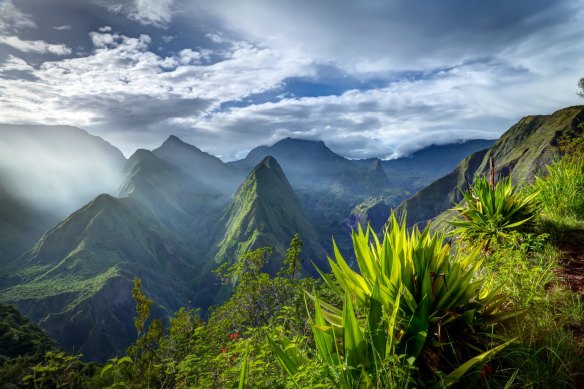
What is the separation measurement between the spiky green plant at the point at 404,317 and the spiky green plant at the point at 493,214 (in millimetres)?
3412

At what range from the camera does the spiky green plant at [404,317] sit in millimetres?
2688

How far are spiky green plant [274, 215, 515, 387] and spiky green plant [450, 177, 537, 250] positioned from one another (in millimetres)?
3412

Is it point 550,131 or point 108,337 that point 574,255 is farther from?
point 550,131

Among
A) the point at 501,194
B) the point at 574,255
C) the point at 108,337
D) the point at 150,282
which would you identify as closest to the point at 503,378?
the point at 574,255

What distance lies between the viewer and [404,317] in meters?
3.14

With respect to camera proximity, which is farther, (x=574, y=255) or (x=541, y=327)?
(x=574, y=255)

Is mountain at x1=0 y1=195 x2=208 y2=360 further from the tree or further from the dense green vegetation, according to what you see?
the dense green vegetation

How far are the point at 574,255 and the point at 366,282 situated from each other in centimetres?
456

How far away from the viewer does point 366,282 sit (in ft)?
11.5

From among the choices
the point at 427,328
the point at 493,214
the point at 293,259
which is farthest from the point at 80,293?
the point at 427,328

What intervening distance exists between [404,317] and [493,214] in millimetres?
5000

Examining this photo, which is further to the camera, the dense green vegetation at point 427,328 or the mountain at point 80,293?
the mountain at point 80,293

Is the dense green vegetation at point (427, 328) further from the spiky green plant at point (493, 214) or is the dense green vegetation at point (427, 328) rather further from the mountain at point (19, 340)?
the mountain at point (19, 340)

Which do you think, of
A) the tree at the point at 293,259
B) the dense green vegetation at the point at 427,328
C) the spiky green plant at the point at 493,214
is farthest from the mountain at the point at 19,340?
the dense green vegetation at the point at 427,328
